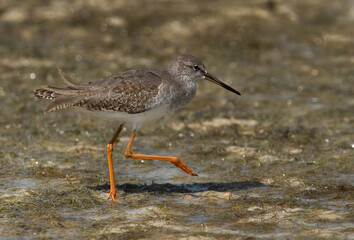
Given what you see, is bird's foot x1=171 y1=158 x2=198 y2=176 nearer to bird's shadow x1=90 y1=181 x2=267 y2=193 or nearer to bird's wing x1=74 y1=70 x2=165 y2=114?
bird's shadow x1=90 y1=181 x2=267 y2=193

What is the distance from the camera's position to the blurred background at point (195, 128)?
7.37 m

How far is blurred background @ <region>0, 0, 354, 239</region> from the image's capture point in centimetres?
737

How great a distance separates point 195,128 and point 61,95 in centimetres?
337

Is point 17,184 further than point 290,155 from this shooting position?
No

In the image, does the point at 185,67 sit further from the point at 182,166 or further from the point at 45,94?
the point at 45,94

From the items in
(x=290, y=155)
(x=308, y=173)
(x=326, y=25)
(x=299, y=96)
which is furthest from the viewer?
(x=326, y=25)

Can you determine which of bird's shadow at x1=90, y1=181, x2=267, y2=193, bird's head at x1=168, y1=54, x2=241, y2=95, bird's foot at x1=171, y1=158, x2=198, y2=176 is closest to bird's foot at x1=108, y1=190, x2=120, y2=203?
bird's shadow at x1=90, y1=181, x2=267, y2=193

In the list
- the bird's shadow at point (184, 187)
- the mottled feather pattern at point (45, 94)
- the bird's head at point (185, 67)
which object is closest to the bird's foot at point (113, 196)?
the bird's shadow at point (184, 187)

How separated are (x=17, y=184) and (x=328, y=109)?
631 cm

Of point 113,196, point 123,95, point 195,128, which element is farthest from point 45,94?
point 195,128

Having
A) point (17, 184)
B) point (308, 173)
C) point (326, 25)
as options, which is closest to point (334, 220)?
point (308, 173)

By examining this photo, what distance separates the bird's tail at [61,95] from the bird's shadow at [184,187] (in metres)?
1.24

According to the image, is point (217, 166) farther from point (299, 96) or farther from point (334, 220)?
point (299, 96)

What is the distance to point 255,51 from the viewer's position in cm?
1538
